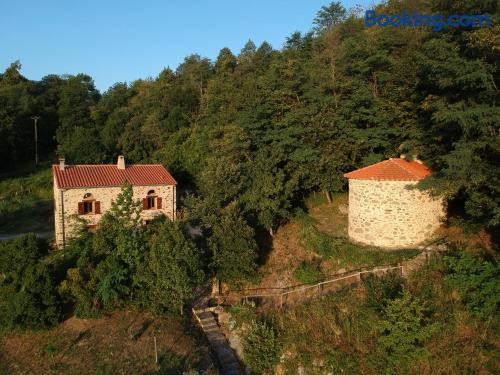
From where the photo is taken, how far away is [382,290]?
521 inches

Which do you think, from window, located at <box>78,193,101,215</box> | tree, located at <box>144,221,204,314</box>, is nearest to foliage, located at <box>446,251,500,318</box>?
tree, located at <box>144,221,204,314</box>

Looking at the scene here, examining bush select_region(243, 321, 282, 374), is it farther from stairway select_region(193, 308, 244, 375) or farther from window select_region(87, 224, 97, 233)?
window select_region(87, 224, 97, 233)

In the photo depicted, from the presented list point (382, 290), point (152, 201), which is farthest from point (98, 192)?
point (382, 290)

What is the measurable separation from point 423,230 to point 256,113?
1337 centimetres

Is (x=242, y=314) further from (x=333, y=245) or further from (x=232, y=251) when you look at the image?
(x=333, y=245)

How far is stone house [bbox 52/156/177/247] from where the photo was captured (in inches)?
973

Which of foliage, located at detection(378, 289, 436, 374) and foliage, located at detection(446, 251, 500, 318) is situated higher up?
foliage, located at detection(446, 251, 500, 318)

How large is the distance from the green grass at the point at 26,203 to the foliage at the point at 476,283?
27.0 m

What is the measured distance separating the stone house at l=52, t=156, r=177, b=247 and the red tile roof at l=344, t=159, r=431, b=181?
13324 millimetres

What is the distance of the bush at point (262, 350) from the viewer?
43.9 feet

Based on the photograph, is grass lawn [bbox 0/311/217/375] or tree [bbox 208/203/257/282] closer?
grass lawn [bbox 0/311/217/375]

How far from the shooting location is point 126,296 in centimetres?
1741

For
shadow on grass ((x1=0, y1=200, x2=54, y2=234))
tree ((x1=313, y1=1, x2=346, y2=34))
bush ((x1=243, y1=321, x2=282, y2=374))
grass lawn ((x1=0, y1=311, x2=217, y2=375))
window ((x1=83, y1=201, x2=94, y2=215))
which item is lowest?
grass lawn ((x1=0, y1=311, x2=217, y2=375))

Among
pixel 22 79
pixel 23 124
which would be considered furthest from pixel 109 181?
pixel 22 79
